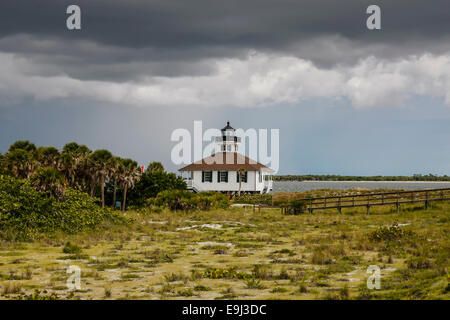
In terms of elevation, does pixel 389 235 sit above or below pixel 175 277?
above

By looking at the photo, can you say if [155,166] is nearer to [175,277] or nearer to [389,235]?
[389,235]

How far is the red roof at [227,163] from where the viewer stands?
5822 cm

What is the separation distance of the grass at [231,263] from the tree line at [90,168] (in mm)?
19871

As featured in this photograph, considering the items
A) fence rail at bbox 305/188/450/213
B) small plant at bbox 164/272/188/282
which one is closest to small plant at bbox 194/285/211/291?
small plant at bbox 164/272/188/282

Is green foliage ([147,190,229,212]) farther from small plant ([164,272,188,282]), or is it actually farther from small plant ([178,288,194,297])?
small plant ([178,288,194,297])

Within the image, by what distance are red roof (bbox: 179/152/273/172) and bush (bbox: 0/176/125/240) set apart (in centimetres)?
3418

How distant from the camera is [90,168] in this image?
4797cm

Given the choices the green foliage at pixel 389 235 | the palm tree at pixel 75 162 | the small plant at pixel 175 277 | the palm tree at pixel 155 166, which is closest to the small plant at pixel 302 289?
the small plant at pixel 175 277

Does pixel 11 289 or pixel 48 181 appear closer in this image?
pixel 11 289

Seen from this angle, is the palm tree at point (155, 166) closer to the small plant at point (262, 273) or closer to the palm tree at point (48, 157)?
the palm tree at point (48, 157)

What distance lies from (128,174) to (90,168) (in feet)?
12.1

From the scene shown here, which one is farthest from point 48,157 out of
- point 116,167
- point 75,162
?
point 116,167
